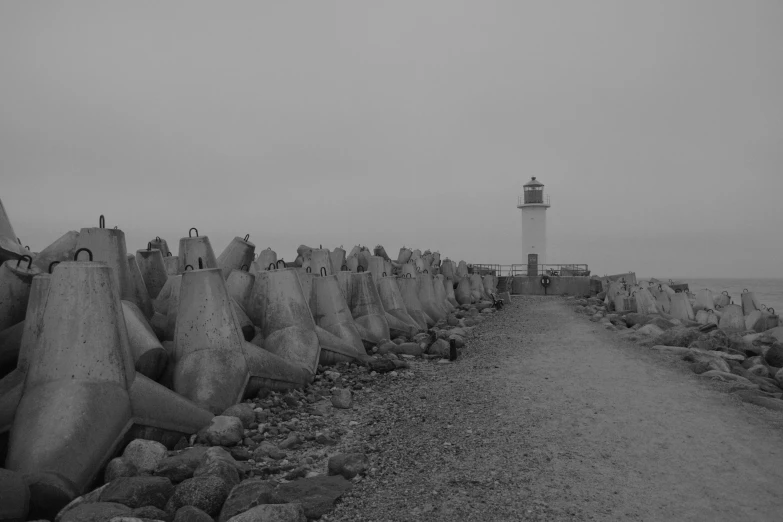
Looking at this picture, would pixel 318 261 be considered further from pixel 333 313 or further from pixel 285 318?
pixel 285 318

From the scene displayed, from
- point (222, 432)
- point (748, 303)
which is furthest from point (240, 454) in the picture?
point (748, 303)

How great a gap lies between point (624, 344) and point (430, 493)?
898 cm

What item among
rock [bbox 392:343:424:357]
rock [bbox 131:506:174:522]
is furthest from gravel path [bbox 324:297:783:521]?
rock [bbox 392:343:424:357]

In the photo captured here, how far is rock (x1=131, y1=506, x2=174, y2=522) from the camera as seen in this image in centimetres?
386

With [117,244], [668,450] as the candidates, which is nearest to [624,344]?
[668,450]

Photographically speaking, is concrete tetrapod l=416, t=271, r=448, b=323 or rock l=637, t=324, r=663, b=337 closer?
rock l=637, t=324, r=663, b=337

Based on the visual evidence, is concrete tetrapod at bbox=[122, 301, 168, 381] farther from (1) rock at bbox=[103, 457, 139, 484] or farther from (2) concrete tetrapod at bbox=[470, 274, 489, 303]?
(2) concrete tetrapod at bbox=[470, 274, 489, 303]

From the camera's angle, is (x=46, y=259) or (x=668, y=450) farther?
(x=46, y=259)

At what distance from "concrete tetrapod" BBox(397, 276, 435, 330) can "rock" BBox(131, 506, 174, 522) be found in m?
10.3

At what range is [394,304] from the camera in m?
13.4

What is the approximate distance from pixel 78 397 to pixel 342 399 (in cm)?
315

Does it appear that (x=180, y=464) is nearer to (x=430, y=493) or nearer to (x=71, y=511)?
(x=71, y=511)

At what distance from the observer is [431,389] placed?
8.09 meters

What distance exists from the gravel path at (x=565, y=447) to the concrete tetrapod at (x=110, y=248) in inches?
133
